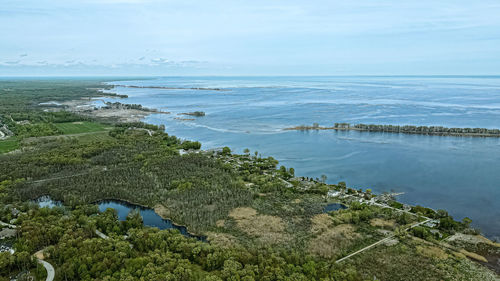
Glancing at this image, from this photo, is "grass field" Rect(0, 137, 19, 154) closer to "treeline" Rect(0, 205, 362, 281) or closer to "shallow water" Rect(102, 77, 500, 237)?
"shallow water" Rect(102, 77, 500, 237)

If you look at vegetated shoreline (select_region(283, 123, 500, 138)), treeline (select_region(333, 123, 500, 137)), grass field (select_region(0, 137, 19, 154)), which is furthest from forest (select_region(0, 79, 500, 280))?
treeline (select_region(333, 123, 500, 137))

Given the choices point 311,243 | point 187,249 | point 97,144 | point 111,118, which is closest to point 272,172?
point 311,243

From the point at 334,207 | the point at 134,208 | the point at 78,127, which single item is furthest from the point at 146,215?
the point at 78,127

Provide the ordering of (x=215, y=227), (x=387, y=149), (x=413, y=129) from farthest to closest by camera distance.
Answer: (x=413, y=129)
(x=387, y=149)
(x=215, y=227)

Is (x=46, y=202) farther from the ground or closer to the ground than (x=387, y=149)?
closer to the ground

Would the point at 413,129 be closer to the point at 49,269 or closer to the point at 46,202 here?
the point at 46,202

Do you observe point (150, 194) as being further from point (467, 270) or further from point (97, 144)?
point (467, 270)

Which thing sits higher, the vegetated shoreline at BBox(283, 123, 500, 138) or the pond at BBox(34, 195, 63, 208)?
the vegetated shoreline at BBox(283, 123, 500, 138)
